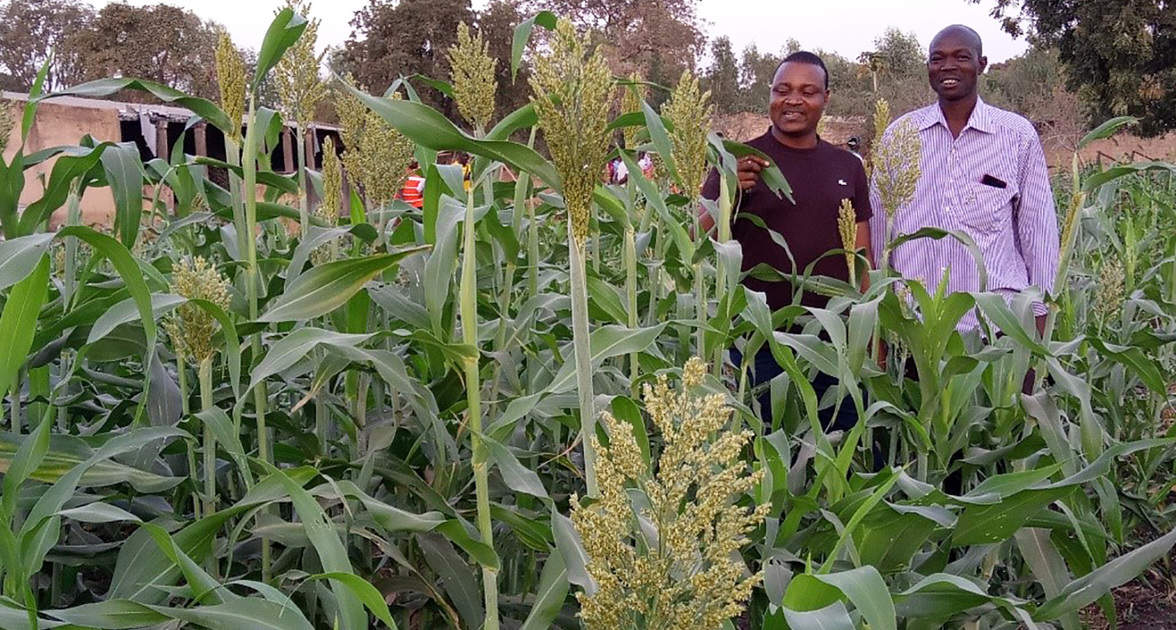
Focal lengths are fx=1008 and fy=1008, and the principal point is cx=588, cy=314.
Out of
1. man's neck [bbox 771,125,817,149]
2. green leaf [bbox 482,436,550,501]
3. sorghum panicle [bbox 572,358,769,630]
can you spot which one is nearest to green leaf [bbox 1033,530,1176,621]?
green leaf [bbox 482,436,550,501]

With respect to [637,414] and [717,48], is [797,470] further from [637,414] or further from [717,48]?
[717,48]

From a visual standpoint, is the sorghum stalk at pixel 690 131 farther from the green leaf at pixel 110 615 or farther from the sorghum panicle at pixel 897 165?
the green leaf at pixel 110 615

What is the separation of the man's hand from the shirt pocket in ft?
2.12

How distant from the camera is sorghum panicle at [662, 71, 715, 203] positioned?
1.75m

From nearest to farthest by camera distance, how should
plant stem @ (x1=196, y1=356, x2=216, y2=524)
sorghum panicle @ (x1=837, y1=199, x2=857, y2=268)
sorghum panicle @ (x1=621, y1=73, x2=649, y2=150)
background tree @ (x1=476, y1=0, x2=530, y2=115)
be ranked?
plant stem @ (x1=196, y1=356, x2=216, y2=524), sorghum panicle @ (x1=621, y1=73, x2=649, y2=150), sorghum panicle @ (x1=837, y1=199, x2=857, y2=268), background tree @ (x1=476, y1=0, x2=530, y2=115)

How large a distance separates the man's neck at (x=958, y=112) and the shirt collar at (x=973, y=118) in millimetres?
12

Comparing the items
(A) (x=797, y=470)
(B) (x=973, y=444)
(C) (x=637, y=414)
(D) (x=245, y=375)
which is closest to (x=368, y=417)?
(D) (x=245, y=375)

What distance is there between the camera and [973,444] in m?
2.30

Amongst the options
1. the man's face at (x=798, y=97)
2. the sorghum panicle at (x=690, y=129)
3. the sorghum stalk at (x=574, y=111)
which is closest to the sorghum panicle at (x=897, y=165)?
the man's face at (x=798, y=97)

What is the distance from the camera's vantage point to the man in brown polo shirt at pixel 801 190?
2982 mm

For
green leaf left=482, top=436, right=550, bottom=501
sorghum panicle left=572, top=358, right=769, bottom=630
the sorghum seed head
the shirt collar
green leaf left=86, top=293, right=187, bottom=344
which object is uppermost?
the shirt collar

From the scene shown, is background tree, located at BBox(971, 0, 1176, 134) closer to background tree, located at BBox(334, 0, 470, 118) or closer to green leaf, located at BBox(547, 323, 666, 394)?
background tree, located at BBox(334, 0, 470, 118)

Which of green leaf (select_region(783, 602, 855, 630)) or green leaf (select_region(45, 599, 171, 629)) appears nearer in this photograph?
green leaf (select_region(783, 602, 855, 630))

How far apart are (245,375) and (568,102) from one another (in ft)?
3.79
